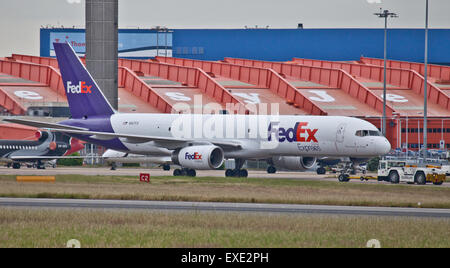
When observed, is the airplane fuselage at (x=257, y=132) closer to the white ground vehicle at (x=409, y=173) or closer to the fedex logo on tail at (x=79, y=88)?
the fedex logo on tail at (x=79, y=88)

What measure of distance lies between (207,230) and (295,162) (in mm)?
32899

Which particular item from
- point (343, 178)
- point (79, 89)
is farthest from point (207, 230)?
point (79, 89)

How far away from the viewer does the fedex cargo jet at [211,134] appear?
52.0 meters

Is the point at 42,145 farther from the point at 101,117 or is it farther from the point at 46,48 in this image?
the point at 46,48

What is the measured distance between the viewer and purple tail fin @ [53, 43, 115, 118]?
6191 cm

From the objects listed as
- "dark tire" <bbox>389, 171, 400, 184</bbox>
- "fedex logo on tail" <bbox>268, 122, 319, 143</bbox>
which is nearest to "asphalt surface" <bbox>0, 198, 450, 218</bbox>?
"fedex logo on tail" <bbox>268, 122, 319, 143</bbox>

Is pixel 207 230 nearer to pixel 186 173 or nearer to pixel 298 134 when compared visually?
pixel 298 134

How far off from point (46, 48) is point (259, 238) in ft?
527

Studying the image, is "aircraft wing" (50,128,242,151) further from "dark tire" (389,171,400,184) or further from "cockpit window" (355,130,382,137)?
"dark tire" (389,171,400,184)

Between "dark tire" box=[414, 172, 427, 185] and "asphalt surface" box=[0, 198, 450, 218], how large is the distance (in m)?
20.0

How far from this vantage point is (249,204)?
34.6 meters

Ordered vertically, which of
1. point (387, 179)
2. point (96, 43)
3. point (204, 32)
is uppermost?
point (204, 32)

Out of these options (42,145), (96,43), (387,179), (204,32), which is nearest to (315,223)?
(387,179)

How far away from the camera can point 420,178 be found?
175ft
